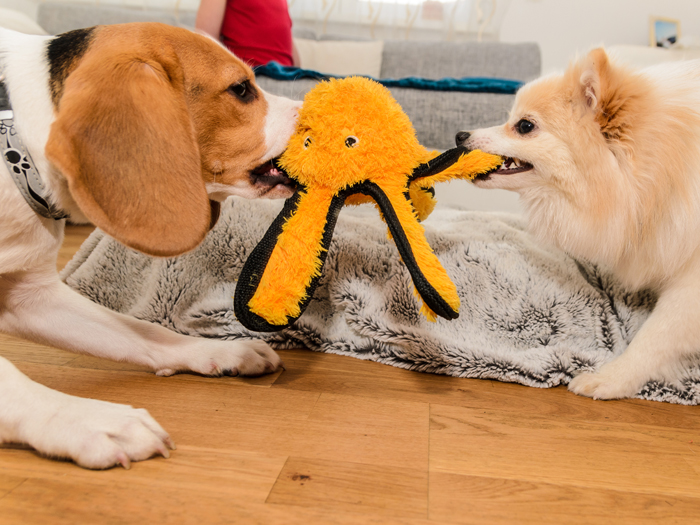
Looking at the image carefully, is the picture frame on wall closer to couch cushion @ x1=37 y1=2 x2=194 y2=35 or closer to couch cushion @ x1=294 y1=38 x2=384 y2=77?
couch cushion @ x1=294 y1=38 x2=384 y2=77

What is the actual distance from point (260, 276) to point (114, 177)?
30 centimetres

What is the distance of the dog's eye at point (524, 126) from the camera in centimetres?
127

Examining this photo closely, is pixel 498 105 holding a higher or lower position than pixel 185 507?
higher

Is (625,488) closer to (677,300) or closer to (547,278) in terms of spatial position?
(677,300)

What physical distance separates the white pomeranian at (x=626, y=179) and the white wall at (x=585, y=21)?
4.14 meters

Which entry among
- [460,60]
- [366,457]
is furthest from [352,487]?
[460,60]

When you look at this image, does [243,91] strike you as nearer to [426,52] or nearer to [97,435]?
[97,435]

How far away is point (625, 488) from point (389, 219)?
23.6 inches

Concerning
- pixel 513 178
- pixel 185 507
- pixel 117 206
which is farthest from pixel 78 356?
pixel 513 178

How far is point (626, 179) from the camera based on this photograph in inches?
45.7

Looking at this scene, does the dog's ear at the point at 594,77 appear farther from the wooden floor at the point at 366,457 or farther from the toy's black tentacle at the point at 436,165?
the wooden floor at the point at 366,457

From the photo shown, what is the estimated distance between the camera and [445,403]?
40.5 inches

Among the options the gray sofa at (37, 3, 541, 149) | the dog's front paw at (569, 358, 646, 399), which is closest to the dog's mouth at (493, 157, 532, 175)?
the dog's front paw at (569, 358, 646, 399)

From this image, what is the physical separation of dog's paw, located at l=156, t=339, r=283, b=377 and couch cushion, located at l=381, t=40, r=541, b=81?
3.59 metres
